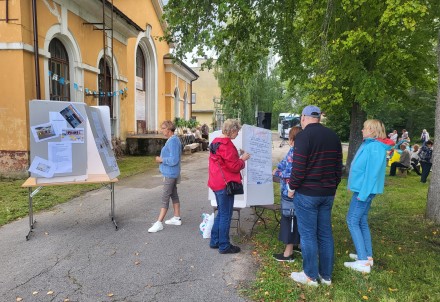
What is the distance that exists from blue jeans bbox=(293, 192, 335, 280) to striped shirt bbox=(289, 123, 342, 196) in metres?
0.11

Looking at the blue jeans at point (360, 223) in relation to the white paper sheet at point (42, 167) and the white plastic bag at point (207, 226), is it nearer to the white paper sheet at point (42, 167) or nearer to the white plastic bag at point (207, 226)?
the white plastic bag at point (207, 226)

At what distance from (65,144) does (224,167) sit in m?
2.69

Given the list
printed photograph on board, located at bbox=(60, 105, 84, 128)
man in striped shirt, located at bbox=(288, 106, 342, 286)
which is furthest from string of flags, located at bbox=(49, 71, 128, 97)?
man in striped shirt, located at bbox=(288, 106, 342, 286)

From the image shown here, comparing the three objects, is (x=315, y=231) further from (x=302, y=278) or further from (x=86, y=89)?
(x=86, y=89)

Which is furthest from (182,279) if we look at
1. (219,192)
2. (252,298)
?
(219,192)

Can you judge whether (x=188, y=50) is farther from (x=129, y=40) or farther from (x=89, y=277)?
(x=129, y=40)

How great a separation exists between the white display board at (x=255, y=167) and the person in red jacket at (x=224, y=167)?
0.68 metres

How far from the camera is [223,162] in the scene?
4.22 meters

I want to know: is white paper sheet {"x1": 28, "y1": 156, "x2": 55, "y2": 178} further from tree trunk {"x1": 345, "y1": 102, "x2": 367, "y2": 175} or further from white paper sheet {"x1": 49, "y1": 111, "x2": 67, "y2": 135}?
tree trunk {"x1": 345, "y1": 102, "x2": 367, "y2": 175}

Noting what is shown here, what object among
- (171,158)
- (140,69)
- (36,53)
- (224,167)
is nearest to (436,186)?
(224,167)

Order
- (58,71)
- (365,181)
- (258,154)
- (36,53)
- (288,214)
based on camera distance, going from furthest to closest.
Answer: (58,71)
(36,53)
(258,154)
(288,214)
(365,181)

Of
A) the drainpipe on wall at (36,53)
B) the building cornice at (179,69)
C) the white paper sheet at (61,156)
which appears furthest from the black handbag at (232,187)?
the building cornice at (179,69)

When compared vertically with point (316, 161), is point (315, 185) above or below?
below

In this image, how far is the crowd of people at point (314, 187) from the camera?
3.35 m
